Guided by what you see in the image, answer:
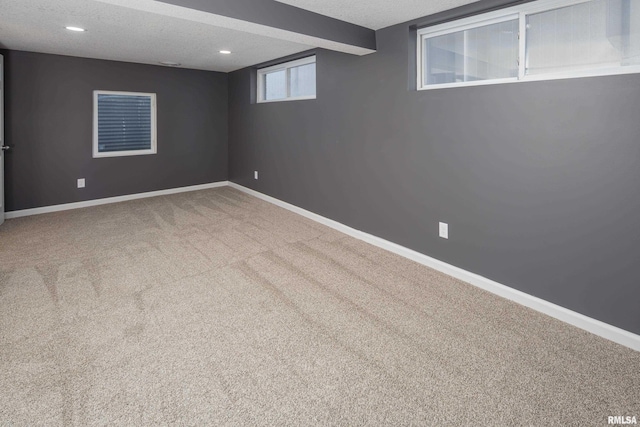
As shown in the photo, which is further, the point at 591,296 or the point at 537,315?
the point at 537,315

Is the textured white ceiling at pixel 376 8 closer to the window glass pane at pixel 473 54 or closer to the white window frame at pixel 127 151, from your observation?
the window glass pane at pixel 473 54

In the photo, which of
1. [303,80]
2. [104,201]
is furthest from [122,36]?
[104,201]

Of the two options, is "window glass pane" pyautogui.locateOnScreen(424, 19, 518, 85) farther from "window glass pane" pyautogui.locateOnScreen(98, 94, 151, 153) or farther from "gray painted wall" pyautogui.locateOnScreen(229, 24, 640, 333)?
"window glass pane" pyautogui.locateOnScreen(98, 94, 151, 153)

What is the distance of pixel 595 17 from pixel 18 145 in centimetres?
601

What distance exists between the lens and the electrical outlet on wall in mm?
3037

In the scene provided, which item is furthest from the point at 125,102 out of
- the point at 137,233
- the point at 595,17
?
the point at 595,17

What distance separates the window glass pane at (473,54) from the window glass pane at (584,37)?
0.14 m

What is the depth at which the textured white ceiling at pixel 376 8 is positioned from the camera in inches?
104

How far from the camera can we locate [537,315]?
2402 millimetres

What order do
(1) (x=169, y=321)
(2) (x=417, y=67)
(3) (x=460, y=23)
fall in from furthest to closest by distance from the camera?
1. (2) (x=417, y=67)
2. (3) (x=460, y=23)
3. (1) (x=169, y=321)

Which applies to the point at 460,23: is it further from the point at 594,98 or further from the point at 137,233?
the point at 137,233

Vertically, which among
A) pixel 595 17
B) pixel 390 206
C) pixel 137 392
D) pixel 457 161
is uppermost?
pixel 595 17

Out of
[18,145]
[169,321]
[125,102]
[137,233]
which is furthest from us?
[125,102]

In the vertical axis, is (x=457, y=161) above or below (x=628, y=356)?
above
